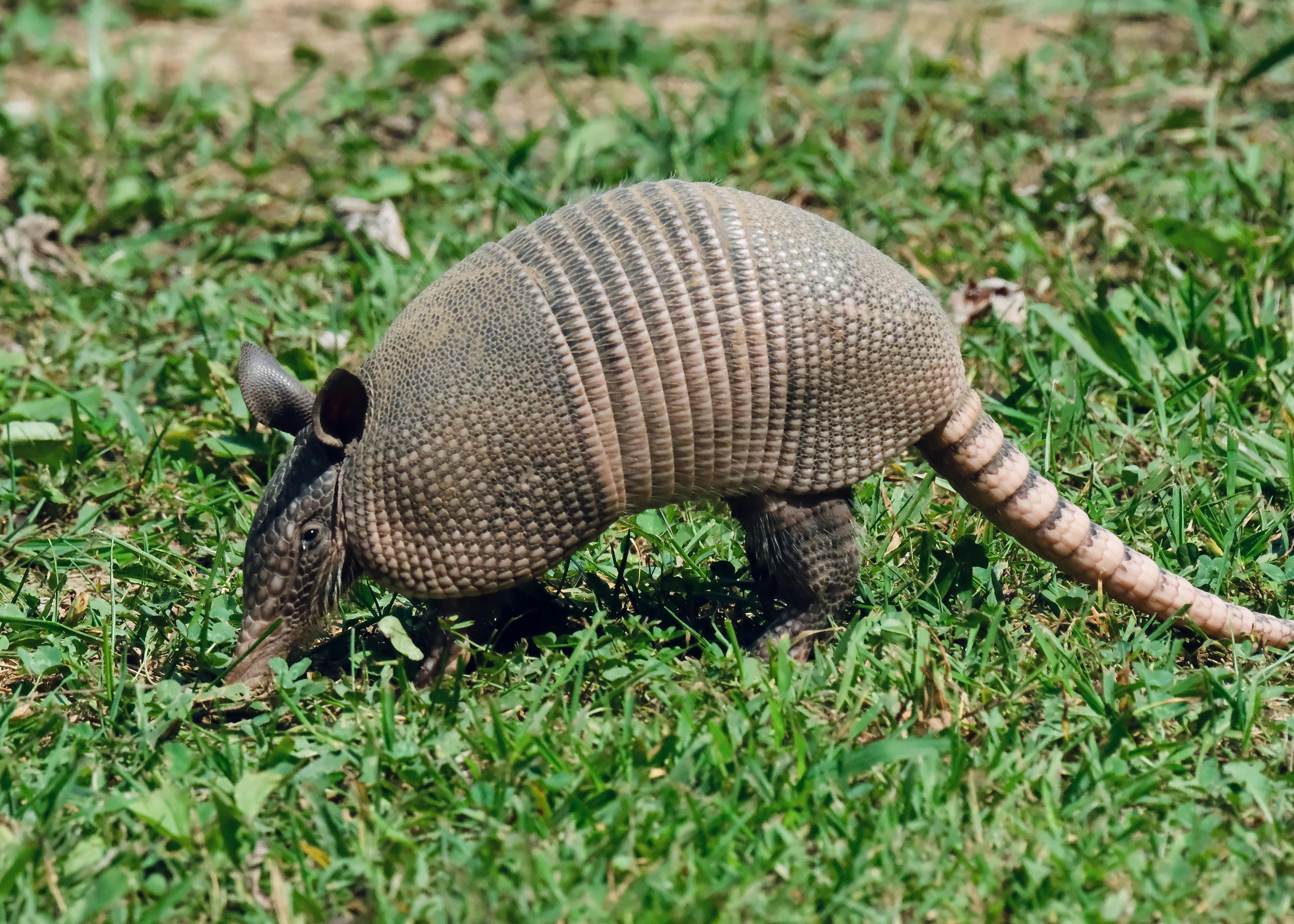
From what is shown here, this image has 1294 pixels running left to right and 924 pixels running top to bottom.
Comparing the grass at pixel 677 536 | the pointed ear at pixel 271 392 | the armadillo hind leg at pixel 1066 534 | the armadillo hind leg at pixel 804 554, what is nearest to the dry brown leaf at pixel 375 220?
the grass at pixel 677 536

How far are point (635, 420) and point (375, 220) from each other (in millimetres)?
3120

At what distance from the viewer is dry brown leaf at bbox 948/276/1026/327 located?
17.9 ft

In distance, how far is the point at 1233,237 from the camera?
5539 millimetres

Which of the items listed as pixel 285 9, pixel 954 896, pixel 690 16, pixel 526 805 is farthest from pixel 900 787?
pixel 285 9

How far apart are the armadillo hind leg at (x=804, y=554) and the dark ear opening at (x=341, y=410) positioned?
1.12 meters

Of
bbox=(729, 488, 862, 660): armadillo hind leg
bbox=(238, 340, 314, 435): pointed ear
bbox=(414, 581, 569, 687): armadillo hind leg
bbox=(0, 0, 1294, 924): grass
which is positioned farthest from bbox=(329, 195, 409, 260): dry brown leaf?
bbox=(729, 488, 862, 660): armadillo hind leg

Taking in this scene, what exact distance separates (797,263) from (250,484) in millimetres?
2383

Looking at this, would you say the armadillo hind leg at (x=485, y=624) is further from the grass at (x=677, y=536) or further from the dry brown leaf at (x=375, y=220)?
the dry brown leaf at (x=375, y=220)

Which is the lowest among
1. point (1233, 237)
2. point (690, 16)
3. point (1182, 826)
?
point (1182, 826)

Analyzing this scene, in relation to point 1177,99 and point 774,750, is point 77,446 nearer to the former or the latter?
point 774,750

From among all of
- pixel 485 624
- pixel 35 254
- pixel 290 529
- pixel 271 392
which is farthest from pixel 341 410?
pixel 35 254

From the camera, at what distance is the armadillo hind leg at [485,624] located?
377 centimetres

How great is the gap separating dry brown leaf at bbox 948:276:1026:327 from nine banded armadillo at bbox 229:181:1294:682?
1.76 meters

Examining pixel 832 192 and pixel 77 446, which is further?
pixel 832 192
